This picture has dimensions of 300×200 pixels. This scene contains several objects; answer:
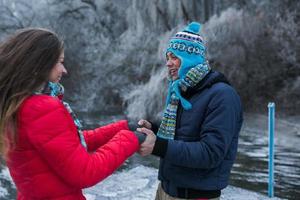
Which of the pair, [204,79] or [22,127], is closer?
[22,127]

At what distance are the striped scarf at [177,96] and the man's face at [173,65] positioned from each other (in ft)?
0.16

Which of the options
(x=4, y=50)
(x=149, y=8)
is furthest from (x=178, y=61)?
(x=149, y=8)

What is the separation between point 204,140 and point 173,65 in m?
0.48

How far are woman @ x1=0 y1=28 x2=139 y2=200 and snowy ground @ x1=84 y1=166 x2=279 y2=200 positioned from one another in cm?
335

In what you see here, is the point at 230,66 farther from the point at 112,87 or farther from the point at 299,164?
the point at 299,164

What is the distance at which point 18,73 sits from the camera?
1.74 meters

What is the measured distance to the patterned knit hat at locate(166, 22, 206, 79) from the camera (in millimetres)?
2322

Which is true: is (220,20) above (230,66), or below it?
above

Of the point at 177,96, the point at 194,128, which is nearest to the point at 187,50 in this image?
the point at 177,96

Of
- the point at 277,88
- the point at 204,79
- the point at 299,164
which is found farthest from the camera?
the point at 277,88

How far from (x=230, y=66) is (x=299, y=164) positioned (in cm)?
742

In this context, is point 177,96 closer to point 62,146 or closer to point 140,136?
point 140,136

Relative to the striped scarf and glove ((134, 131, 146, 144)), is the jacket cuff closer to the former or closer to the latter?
glove ((134, 131, 146, 144))

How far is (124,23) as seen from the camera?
882 inches
